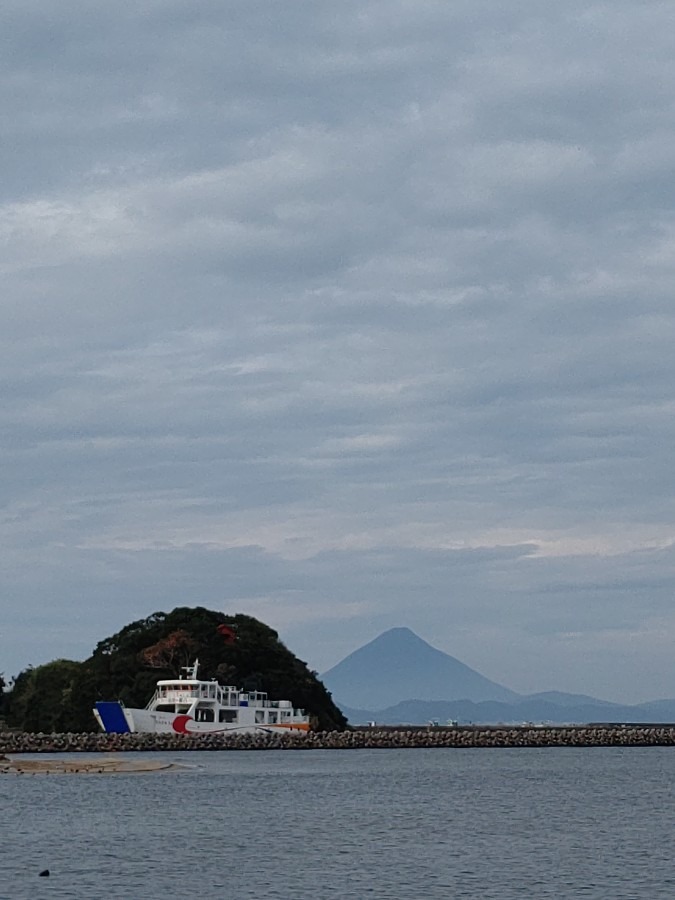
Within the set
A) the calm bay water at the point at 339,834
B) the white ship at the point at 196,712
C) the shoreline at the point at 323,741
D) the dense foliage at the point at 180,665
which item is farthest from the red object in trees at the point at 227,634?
the calm bay water at the point at 339,834

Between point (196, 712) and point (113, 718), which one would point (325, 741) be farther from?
point (113, 718)

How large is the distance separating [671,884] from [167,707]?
88.0 meters

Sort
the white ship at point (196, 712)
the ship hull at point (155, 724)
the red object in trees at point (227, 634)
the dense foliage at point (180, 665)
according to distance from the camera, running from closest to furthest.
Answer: the ship hull at point (155, 724)
the white ship at point (196, 712)
the dense foliage at point (180, 665)
the red object in trees at point (227, 634)

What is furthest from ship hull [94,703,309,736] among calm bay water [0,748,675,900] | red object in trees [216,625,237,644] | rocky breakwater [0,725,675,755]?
calm bay water [0,748,675,900]

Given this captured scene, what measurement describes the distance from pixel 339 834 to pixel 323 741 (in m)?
74.5

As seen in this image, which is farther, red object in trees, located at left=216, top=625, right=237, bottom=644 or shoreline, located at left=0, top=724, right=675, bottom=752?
red object in trees, located at left=216, top=625, right=237, bottom=644

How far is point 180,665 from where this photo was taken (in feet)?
425

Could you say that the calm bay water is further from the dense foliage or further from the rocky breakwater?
the dense foliage

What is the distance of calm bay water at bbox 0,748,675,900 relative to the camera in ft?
127

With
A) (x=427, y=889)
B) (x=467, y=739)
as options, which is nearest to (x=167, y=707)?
(x=467, y=739)

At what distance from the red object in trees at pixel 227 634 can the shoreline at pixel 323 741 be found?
37.9 feet

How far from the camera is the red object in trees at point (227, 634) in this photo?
5212 inches

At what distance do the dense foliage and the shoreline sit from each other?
6120 millimetres

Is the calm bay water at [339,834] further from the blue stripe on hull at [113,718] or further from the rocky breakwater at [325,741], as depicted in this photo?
the blue stripe on hull at [113,718]
